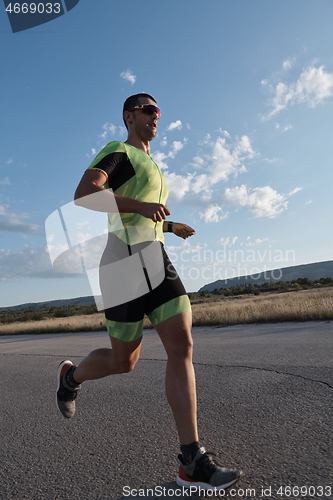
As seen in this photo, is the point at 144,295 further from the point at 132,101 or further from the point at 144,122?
the point at 132,101

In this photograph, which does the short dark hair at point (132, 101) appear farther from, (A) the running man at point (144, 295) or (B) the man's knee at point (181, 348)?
(B) the man's knee at point (181, 348)

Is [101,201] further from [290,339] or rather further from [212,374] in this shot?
[290,339]

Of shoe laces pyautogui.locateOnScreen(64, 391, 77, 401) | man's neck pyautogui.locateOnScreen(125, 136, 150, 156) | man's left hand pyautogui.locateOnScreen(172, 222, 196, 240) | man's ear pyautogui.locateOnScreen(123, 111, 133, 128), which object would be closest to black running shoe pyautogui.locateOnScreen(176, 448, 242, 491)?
A: shoe laces pyautogui.locateOnScreen(64, 391, 77, 401)

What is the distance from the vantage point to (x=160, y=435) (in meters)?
2.79

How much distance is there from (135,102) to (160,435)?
249 cm

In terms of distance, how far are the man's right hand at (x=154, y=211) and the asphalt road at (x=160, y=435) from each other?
1.49m

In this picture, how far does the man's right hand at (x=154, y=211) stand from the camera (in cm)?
217

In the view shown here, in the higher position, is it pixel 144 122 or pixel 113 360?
pixel 144 122

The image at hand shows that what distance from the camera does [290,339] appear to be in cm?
757

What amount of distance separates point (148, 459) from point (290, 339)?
586cm

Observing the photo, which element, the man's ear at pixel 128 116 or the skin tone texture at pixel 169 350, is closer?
the skin tone texture at pixel 169 350

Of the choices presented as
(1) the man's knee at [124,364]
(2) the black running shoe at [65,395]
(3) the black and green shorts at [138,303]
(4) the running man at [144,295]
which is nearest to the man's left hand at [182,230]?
(4) the running man at [144,295]

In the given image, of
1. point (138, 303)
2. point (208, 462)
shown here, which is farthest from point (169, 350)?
point (208, 462)

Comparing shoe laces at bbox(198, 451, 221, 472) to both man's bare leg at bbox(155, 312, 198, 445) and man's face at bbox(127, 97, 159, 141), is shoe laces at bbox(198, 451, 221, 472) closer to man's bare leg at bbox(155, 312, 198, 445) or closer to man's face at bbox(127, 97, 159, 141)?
man's bare leg at bbox(155, 312, 198, 445)
